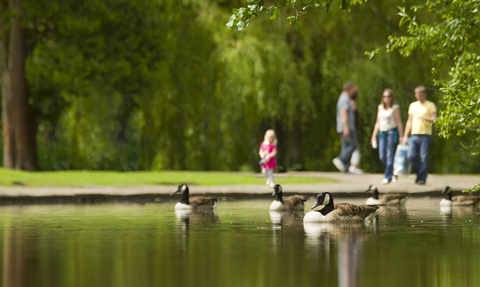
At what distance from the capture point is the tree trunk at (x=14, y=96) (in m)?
26.0

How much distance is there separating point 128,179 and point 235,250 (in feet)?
43.5

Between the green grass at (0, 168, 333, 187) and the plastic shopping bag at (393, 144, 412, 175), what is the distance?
219 cm

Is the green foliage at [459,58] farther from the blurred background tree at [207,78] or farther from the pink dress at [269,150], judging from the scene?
the blurred background tree at [207,78]

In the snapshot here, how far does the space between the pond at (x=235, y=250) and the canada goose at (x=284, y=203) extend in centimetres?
49

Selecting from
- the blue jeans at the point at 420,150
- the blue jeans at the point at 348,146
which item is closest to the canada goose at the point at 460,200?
the blue jeans at the point at 420,150

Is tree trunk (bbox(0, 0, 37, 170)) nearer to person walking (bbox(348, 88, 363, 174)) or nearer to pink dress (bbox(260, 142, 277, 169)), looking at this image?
pink dress (bbox(260, 142, 277, 169))

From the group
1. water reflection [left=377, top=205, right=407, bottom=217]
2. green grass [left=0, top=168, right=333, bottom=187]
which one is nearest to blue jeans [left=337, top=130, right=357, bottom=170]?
green grass [left=0, top=168, right=333, bottom=187]

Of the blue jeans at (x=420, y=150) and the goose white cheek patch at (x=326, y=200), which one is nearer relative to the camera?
the goose white cheek patch at (x=326, y=200)

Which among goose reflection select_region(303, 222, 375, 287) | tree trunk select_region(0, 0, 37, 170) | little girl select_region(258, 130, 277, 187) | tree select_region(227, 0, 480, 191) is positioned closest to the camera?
goose reflection select_region(303, 222, 375, 287)

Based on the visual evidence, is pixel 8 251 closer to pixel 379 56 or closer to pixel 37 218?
pixel 37 218

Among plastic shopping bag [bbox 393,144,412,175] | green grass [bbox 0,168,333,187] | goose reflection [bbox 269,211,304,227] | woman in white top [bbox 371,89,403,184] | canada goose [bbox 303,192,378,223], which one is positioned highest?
woman in white top [bbox 371,89,403,184]

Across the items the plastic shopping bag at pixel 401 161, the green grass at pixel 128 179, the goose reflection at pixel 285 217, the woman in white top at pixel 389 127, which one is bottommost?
the goose reflection at pixel 285 217

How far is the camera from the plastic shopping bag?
75.8 feet

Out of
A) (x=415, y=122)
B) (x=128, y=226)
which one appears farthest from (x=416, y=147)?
(x=128, y=226)
